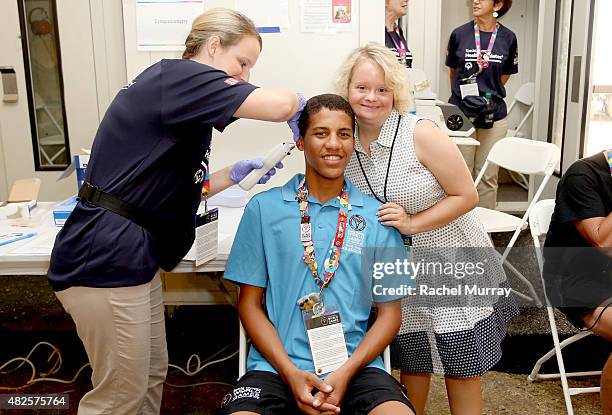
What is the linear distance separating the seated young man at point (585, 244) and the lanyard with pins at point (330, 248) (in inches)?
34.1

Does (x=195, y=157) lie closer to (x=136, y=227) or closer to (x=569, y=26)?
(x=136, y=227)

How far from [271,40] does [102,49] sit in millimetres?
1311

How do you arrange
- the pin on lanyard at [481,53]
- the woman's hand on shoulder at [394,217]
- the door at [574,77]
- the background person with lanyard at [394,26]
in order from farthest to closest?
the pin on lanyard at [481,53] → the background person with lanyard at [394,26] → the door at [574,77] → the woman's hand on shoulder at [394,217]

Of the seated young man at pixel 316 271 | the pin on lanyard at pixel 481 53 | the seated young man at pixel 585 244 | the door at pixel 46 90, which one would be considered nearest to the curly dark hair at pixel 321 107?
the seated young man at pixel 316 271

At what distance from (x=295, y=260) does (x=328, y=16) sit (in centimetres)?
138

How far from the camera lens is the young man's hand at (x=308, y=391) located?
5.24 ft

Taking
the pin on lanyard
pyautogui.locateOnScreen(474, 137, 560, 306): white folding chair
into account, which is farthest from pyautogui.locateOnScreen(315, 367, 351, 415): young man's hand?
the pin on lanyard

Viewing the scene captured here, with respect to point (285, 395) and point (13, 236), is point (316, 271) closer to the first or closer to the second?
point (285, 395)

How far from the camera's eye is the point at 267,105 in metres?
1.51

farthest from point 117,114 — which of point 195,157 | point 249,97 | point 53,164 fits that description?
point 53,164

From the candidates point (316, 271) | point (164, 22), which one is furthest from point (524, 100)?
point (316, 271)

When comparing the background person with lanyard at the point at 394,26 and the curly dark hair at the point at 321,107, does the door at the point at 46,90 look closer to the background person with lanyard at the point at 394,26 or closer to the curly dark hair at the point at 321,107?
the background person with lanyard at the point at 394,26

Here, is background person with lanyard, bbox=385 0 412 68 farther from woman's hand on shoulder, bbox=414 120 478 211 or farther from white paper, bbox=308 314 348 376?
white paper, bbox=308 314 348 376

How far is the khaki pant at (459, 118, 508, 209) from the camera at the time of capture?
4501mm
